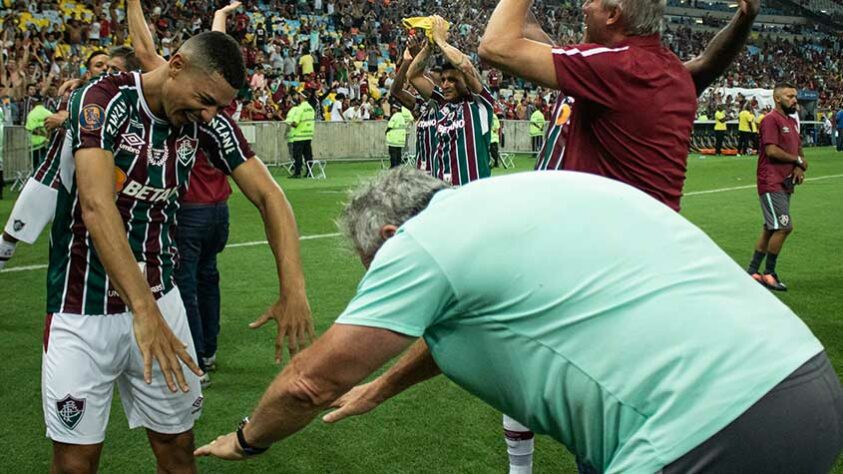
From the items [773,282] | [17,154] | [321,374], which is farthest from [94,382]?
[17,154]

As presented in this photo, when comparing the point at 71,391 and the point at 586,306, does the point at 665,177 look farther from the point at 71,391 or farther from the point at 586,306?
the point at 71,391

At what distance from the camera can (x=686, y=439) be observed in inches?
78.7

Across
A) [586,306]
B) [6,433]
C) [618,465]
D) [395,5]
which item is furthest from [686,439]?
[395,5]

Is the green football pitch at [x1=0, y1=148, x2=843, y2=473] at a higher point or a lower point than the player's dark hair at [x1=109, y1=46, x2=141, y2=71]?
lower

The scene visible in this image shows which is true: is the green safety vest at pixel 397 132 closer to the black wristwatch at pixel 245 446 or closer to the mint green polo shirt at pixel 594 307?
the black wristwatch at pixel 245 446

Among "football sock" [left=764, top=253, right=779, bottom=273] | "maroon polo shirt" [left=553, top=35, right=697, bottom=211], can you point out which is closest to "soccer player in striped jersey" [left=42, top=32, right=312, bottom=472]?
"maroon polo shirt" [left=553, top=35, right=697, bottom=211]

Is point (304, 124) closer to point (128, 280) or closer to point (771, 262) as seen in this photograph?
point (771, 262)

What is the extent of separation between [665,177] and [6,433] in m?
4.18

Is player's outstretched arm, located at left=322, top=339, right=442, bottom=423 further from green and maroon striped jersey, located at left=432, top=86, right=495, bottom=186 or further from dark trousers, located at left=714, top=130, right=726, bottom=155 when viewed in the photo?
dark trousers, located at left=714, top=130, right=726, bottom=155

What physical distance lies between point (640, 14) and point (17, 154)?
730 inches

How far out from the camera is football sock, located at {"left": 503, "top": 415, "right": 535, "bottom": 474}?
4293 millimetres

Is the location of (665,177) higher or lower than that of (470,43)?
higher

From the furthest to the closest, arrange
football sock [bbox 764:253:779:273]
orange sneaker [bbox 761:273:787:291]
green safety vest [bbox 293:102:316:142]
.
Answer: green safety vest [bbox 293:102:316:142], football sock [bbox 764:253:779:273], orange sneaker [bbox 761:273:787:291]

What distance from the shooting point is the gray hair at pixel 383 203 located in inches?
87.0
